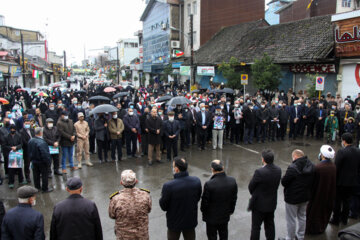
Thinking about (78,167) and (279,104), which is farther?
(279,104)

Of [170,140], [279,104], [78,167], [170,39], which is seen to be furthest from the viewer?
[170,39]

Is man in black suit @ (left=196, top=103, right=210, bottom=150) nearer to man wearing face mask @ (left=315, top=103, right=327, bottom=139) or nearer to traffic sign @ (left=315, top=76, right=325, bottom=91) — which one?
man wearing face mask @ (left=315, top=103, right=327, bottom=139)

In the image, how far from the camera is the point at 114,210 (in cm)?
394

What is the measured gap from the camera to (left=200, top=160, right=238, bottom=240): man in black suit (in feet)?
14.6

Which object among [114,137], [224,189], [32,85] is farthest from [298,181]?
[32,85]

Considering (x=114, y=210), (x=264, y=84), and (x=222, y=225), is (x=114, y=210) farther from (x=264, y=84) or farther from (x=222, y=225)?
(x=264, y=84)

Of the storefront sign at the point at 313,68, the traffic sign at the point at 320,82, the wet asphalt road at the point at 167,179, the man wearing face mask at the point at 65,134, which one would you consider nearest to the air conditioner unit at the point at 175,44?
the storefront sign at the point at 313,68

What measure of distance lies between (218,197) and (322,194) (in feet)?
7.16

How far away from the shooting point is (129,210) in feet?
12.8

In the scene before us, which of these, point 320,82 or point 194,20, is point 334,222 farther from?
point 194,20

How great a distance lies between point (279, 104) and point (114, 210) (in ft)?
36.0

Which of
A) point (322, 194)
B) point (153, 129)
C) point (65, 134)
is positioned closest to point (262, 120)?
point (153, 129)

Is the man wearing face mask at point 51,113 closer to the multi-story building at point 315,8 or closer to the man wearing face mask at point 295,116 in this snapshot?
the man wearing face mask at point 295,116

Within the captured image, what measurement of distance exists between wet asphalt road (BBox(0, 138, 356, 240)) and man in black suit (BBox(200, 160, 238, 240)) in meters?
1.14
